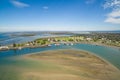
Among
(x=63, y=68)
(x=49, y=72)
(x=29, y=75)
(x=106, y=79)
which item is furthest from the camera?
(x=63, y=68)

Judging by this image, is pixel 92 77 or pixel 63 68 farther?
pixel 63 68

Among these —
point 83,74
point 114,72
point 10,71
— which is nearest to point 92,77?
point 83,74

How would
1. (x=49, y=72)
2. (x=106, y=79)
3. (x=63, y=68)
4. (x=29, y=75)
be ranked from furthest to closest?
(x=63, y=68) → (x=49, y=72) → (x=29, y=75) → (x=106, y=79)

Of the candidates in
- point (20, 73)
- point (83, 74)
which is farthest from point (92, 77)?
point (20, 73)

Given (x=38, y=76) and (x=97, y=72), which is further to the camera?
(x=97, y=72)

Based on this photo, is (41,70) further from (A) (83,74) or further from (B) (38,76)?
(A) (83,74)

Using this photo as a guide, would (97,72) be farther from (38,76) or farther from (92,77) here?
(38,76)

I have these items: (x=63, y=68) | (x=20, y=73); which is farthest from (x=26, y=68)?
(x=63, y=68)

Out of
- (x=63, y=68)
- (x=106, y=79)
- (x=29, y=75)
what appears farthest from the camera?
(x=63, y=68)

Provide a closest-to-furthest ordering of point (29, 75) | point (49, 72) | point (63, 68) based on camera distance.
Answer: point (29, 75) → point (49, 72) → point (63, 68)
